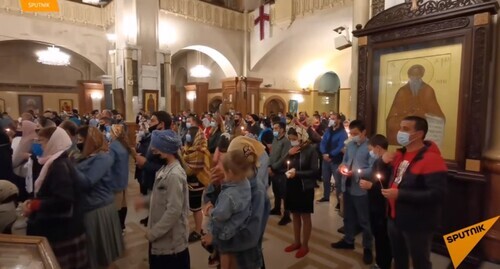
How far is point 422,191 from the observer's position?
7.57 ft

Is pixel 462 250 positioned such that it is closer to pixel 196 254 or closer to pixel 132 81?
pixel 196 254

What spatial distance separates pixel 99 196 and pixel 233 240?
57.3 inches

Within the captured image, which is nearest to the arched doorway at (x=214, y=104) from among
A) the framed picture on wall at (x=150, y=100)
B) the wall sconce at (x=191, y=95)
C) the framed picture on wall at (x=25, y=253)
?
the wall sconce at (x=191, y=95)

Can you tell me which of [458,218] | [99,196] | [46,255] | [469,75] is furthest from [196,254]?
[469,75]

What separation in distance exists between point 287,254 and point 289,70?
1283cm

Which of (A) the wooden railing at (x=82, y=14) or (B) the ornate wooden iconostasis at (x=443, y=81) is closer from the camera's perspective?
(B) the ornate wooden iconostasis at (x=443, y=81)

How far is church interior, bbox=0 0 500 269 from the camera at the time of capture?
11.1 feet

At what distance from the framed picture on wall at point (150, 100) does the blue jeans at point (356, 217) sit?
8.84m

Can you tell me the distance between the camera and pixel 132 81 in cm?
1066

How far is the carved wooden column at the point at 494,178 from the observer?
3318 mm

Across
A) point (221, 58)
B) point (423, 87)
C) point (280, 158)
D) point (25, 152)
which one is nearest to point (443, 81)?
point (423, 87)

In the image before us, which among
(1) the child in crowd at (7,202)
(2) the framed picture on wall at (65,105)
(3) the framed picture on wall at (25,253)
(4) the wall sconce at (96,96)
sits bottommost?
(1) the child in crowd at (7,202)

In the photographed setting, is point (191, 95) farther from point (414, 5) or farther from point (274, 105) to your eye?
point (414, 5)

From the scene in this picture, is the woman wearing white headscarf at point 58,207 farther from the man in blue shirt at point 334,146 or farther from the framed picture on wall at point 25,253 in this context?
the man in blue shirt at point 334,146
